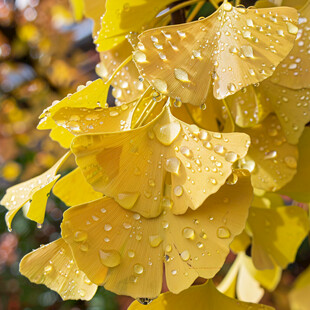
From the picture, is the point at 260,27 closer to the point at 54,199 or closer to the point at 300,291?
the point at 300,291

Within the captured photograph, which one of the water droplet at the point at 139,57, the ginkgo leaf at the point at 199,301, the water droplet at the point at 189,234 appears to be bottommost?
the ginkgo leaf at the point at 199,301

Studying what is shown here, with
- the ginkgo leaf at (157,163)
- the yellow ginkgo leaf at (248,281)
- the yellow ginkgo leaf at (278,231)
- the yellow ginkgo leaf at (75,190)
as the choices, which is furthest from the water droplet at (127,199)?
the yellow ginkgo leaf at (248,281)

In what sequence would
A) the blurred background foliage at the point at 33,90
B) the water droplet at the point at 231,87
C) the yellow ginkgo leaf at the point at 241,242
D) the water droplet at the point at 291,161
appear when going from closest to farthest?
1. the water droplet at the point at 231,87
2. the water droplet at the point at 291,161
3. the yellow ginkgo leaf at the point at 241,242
4. the blurred background foliage at the point at 33,90

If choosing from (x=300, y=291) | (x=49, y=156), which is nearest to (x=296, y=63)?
(x=300, y=291)

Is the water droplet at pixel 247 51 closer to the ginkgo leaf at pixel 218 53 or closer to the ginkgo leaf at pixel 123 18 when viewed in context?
the ginkgo leaf at pixel 218 53

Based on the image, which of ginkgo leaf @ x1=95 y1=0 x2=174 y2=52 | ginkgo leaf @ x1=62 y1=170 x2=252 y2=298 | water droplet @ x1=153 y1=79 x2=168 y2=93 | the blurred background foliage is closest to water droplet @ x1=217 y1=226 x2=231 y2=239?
ginkgo leaf @ x1=62 y1=170 x2=252 y2=298

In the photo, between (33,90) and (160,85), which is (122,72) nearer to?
(160,85)

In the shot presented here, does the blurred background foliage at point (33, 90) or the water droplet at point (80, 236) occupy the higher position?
the water droplet at point (80, 236)

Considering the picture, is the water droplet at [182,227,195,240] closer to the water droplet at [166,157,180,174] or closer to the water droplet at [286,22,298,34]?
the water droplet at [166,157,180,174]
